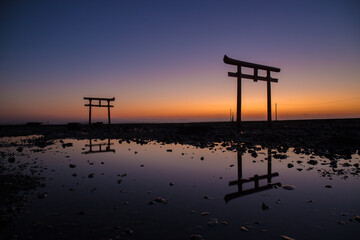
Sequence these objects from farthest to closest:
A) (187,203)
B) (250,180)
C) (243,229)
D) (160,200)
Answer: (250,180) → (160,200) → (187,203) → (243,229)

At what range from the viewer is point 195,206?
10.1 feet

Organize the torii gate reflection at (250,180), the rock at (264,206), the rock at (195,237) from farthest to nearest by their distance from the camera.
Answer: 1. the torii gate reflection at (250,180)
2. the rock at (264,206)
3. the rock at (195,237)

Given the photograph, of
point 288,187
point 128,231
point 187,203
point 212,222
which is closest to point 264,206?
point 212,222

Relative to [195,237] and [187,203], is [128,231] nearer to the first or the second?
[195,237]

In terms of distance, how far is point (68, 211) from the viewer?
303cm

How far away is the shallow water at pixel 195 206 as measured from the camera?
236 cm

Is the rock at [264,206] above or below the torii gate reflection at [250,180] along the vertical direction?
above

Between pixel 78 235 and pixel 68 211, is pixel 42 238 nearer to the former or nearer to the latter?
pixel 78 235

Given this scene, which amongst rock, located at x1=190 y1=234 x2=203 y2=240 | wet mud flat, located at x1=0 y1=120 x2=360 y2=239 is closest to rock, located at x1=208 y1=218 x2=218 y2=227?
wet mud flat, located at x1=0 y1=120 x2=360 y2=239

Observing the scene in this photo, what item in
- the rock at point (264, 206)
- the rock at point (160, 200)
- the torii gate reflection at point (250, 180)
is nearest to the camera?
the rock at point (264, 206)

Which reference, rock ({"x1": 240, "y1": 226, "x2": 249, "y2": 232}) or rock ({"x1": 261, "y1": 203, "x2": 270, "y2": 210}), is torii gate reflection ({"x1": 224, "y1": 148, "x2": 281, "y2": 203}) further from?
rock ({"x1": 240, "y1": 226, "x2": 249, "y2": 232})

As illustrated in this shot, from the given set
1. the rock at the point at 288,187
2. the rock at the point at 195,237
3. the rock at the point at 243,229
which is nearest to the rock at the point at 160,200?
the rock at the point at 195,237

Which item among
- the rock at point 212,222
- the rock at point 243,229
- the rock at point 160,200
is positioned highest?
the rock at point 243,229

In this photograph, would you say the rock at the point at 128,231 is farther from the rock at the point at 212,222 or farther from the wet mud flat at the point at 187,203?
the rock at the point at 212,222
